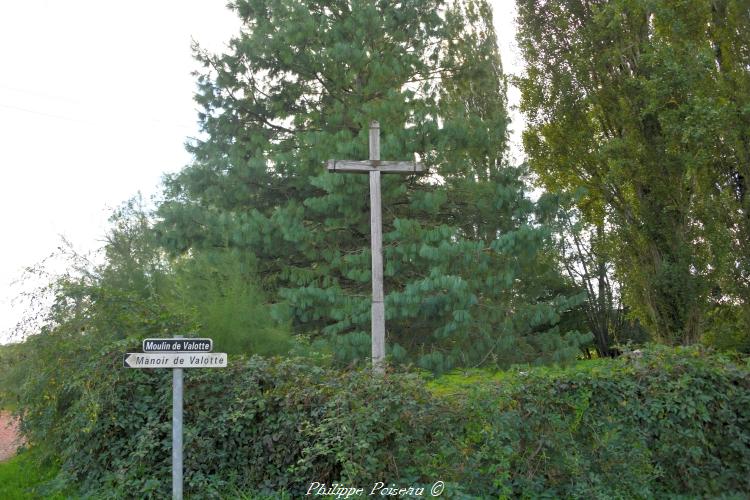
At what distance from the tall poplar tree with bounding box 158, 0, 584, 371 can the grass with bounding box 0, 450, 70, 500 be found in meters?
5.00

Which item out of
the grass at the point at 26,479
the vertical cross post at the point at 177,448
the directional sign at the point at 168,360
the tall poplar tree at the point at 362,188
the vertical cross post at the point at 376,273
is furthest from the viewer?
the tall poplar tree at the point at 362,188

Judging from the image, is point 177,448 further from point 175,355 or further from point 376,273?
point 376,273

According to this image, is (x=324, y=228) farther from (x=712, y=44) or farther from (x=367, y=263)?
(x=712, y=44)

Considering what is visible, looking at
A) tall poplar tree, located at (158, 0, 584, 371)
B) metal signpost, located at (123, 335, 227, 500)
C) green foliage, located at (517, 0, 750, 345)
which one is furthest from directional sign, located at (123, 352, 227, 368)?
green foliage, located at (517, 0, 750, 345)

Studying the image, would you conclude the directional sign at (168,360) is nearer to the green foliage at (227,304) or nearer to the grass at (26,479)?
the green foliage at (227,304)

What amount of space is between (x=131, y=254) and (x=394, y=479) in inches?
352

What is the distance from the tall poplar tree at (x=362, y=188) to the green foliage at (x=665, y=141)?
10.6 ft

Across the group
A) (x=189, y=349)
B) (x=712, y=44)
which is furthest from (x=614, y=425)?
(x=712, y=44)

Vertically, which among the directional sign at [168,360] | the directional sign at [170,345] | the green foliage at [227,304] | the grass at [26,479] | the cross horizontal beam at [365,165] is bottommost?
the grass at [26,479]

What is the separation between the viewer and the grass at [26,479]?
7617 millimetres

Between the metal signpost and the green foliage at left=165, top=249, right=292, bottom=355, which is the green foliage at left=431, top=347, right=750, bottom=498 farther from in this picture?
the green foliage at left=165, top=249, right=292, bottom=355

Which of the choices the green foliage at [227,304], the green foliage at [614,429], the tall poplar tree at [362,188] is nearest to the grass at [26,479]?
the green foliage at [227,304]

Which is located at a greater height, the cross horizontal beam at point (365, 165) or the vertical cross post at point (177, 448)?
the cross horizontal beam at point (365, 165)

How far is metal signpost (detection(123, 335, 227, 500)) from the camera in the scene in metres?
6.26
